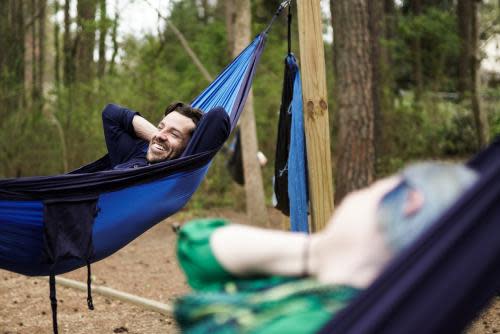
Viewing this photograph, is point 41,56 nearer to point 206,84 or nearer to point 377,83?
point 206,84

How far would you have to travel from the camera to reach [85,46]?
31.0 ft

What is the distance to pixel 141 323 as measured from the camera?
12.0 ft

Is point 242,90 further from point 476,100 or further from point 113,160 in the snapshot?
point 476,100

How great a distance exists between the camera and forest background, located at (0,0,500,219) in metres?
5.73

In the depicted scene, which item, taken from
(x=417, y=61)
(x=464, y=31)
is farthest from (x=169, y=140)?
(x=417, y=61)

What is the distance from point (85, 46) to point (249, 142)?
14.0 feet

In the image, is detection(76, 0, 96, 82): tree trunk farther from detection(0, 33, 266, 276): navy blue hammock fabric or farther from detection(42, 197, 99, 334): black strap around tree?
detection(42, 197, 99, 334): black strap around tree

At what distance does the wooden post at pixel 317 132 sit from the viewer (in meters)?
2.93

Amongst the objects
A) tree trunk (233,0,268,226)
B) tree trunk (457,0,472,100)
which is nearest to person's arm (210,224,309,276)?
tree trunk (233,0,268,226)

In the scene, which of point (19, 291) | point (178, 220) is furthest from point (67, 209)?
point (178, 220)

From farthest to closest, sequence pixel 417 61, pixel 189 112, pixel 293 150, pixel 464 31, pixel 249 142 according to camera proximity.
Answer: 1. pixel 417 61
2. pixel 464 31
3. pixel 249 142
4. pixel 189 112
5. pixel 293 150

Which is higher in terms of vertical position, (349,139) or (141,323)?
(349,139)

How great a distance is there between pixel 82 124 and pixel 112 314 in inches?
164

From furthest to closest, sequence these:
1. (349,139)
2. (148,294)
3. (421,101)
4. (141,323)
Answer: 1. (421,101)
2. (349,139)
3. (148,294)
4. (141,323)
